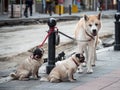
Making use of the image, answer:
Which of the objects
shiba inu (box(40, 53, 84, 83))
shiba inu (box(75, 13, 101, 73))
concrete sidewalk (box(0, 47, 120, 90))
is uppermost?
shiba inu (box(75, 13, 101, 73))

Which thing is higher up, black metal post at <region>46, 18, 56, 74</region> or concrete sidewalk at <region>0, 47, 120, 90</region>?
black metal post at <region>46, 18, 56, 74</region>

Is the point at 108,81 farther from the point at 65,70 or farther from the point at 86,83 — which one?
the point at 65,70

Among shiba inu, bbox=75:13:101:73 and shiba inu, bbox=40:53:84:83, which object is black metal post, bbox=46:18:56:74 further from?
shiba inu, bbox=40:53:84:83

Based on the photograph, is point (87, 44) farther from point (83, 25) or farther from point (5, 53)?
point (5, 53)

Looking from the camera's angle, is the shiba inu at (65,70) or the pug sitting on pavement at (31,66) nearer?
the shiba inu at (65,70)

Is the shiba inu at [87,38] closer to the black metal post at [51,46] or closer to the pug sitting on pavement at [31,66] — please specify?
the black metal post at [51,46]

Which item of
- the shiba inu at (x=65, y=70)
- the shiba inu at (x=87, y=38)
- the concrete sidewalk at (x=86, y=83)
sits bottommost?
the concrete sidewalk at (x=86, y=83)

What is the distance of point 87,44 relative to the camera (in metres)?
11.0

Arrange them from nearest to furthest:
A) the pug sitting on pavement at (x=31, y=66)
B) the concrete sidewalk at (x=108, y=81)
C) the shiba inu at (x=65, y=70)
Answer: the concrete sidewalk at (x=108, y=81)
the shiba inu at (x=65, y=70)
the pug sitting on pavement at (x=31, y=66)

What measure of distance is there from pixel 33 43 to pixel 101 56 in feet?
20.1

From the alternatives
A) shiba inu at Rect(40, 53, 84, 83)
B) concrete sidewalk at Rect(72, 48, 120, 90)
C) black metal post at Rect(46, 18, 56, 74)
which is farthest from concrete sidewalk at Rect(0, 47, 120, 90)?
black metal post at Rect(46, 18, 56, 74)

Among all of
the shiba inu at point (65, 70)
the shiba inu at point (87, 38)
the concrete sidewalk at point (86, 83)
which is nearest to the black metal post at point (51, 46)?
the concrete sidewalk at point (86, 83)

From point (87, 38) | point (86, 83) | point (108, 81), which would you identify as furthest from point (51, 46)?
point (108, 81)

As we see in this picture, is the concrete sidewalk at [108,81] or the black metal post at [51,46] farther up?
the black metal post at [51,46]
